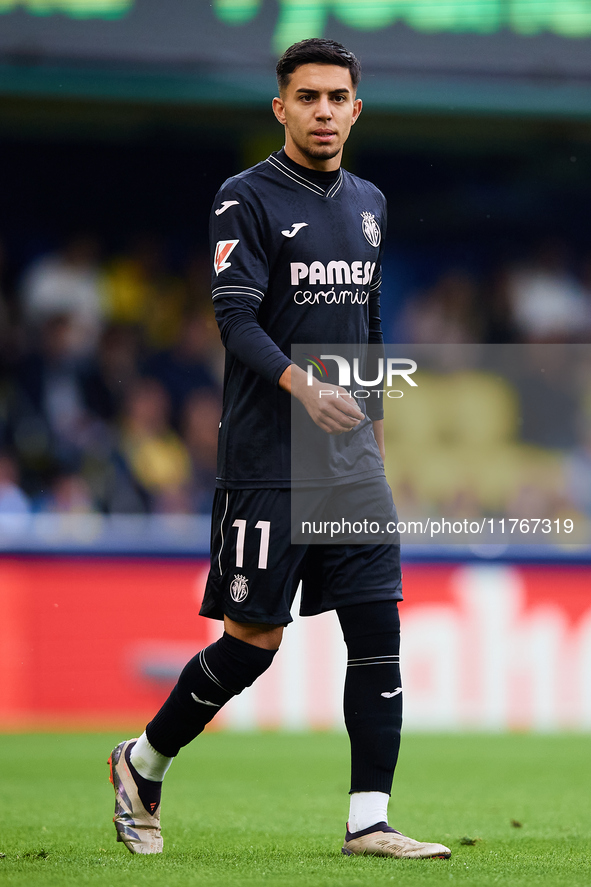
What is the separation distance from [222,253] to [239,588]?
0.88 metres

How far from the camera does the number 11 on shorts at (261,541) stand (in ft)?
10.6

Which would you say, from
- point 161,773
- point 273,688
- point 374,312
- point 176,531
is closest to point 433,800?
point 161,773

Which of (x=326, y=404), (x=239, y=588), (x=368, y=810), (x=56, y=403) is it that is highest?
A: (x=56, y=403)

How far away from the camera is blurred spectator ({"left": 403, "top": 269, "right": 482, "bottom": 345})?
10477mm

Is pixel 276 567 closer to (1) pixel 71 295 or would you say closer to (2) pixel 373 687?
(2) pixel 373 687

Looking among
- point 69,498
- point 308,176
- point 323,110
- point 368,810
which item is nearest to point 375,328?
point 308,176

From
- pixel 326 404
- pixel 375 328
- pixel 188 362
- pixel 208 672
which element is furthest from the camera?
pixel 188 362

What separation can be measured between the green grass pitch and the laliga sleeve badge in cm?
151

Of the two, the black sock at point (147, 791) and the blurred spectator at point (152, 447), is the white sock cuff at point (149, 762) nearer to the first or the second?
the black sock at point (147, 791)

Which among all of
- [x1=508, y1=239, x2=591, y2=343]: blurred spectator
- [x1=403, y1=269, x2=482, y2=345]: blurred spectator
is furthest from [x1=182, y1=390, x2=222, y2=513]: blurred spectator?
[x1=508, y1=239, x2=591, y2=343]: blurred spectator

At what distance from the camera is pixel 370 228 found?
3465mm

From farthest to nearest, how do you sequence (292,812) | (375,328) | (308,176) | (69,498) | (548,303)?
(548,303) → (69,498) → (292,812) → (375,328) → (308,176)

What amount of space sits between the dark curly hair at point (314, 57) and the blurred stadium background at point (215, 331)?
15.3 feet

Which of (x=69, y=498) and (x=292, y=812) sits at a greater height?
(x=69, y=498)
